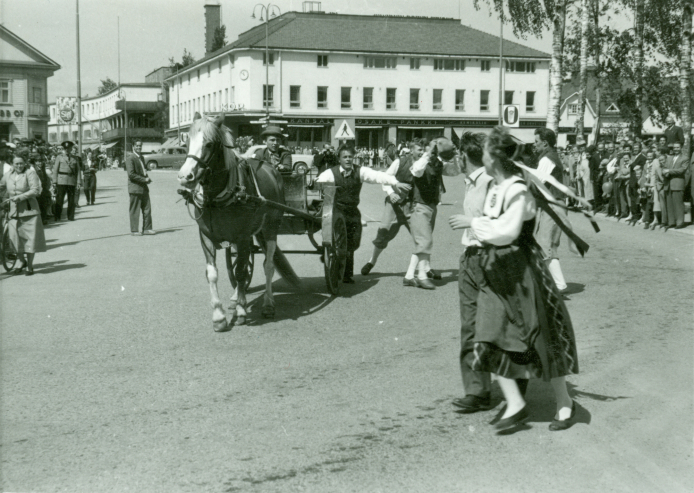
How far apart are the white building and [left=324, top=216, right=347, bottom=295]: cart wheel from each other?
189ft

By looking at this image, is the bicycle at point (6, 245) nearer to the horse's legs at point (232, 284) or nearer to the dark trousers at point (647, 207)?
the horse's legs at point (232, 284)

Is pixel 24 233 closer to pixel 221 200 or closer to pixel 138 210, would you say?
pixel 221 200

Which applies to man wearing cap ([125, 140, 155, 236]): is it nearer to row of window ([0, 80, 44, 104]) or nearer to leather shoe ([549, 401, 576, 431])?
leather shoe ([549, 401, 576, 431])

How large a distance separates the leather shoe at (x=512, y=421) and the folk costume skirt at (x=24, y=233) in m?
9.19

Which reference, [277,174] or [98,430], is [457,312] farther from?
[98,430]

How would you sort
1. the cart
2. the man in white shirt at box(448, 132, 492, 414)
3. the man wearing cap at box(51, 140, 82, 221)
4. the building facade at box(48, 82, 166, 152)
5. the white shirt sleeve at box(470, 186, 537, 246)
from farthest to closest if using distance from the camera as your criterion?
the building facade at box(48, 82, 166, 152) < the man wearing cap at box(51, 140, 82, 221) < the cart < the man in white shirt at box(448, 132, 492, 414) < the white shirt sleeve at box(470, 186, 537, 246)

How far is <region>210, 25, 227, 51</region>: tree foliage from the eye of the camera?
96088 mm

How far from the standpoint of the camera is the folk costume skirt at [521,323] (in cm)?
544

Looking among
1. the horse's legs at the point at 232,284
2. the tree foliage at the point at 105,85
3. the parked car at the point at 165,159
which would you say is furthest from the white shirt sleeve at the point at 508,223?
the tree foliage at the point at 105,85

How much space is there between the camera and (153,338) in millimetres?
8453

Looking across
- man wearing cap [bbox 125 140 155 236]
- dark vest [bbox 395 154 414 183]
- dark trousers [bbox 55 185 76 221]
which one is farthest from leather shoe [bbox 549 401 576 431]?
dark trousers [bbox 55 185 76 221]

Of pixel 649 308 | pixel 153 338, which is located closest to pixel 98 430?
pixel 153 338

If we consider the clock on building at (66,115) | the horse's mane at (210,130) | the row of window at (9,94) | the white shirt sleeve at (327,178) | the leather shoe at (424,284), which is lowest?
the leather shoe at (424,284)

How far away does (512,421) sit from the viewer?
551cm
